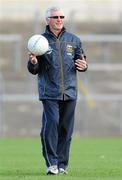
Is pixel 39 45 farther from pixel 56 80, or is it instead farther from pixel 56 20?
pixel 56 80

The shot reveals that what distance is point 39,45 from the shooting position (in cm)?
1105

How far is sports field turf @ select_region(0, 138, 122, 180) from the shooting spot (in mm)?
11156

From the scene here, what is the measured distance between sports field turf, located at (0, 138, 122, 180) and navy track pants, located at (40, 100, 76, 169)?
28 cm

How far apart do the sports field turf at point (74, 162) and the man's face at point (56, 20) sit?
201cm

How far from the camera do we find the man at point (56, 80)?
1123cm

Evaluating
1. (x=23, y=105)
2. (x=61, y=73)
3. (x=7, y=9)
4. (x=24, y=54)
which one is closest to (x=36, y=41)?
(x=61, y=73)

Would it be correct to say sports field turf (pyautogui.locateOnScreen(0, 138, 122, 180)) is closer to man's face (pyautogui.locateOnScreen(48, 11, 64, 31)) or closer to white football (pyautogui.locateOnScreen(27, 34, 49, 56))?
white football (pyautogui.locateOnScreen(27, 34, 49, 56))

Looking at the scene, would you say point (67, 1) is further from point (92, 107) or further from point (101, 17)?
point (92, 107)

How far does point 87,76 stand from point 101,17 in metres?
6.16

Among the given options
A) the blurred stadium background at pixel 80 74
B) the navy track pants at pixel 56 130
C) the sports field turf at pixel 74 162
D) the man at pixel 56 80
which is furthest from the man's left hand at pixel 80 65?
the blurred stadium background at pixel 80 74

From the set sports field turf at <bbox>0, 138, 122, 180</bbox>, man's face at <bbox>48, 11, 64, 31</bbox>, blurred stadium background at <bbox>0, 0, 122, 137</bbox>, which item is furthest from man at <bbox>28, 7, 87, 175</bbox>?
blurred stadium background at <bbox>0, 0, 122, 137</bbox>

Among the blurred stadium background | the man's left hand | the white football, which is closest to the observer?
the white football

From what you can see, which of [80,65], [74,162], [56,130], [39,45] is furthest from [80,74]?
[39,45]

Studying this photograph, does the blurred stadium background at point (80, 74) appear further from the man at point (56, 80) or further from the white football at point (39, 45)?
the white football at point (39, 45)
